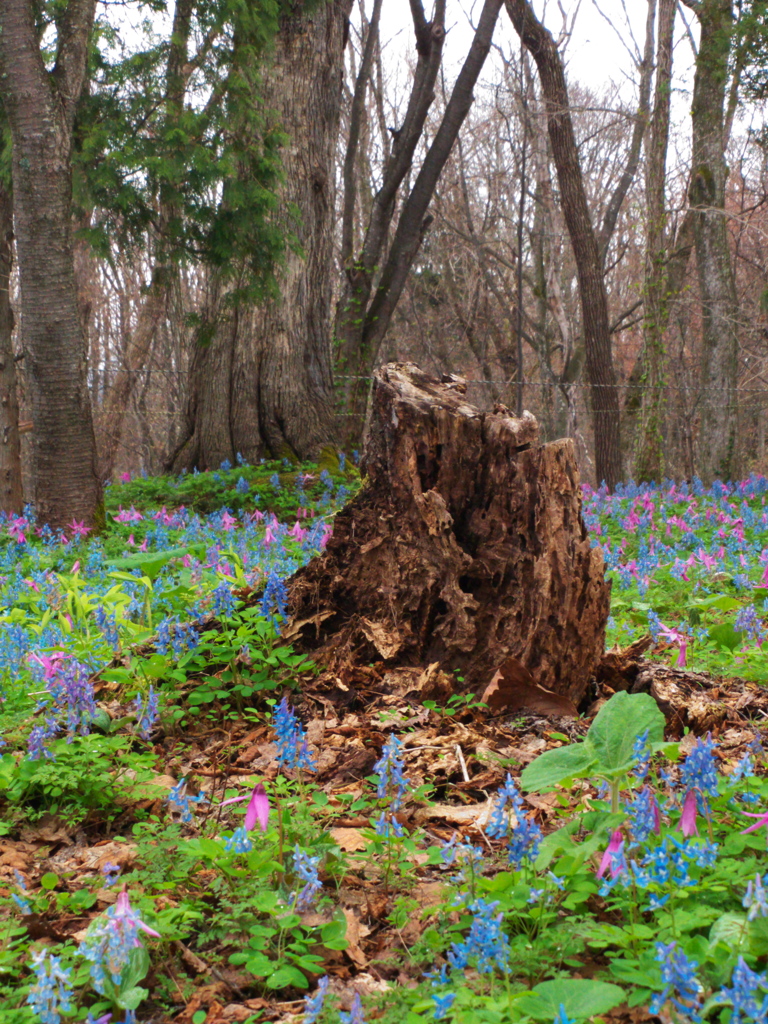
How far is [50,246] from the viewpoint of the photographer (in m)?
7.16

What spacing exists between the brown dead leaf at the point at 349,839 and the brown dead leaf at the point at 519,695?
2.87ft

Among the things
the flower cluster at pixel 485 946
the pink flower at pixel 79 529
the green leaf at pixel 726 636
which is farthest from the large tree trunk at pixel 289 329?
the flower cluster at pixel 485 946

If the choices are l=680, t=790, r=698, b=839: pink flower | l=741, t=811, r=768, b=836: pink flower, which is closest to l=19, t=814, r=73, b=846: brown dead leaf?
l=680, t=790, r=698, b=839: pink flower

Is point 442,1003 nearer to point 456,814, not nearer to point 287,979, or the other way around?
point 287,979

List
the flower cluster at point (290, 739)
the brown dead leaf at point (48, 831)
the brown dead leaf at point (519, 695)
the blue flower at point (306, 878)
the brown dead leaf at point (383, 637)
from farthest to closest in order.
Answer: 1. the brown dead leaf at point (383, 637)
2. the brown dead leaf at point (519, 695)
3. the brown dead leaf at point (48, 831)
4. the flower cluster at point (290, 739)
5. the blue flower at point (306, 878)

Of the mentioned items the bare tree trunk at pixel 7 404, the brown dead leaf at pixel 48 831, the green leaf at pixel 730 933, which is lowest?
the brown dead leaf at pixel 48 831

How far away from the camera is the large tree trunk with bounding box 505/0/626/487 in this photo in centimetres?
1285

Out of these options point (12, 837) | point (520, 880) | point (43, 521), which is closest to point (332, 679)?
point (12, 837)

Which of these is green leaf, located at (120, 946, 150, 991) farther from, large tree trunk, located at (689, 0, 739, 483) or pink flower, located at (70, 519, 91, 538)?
large tree trunk, located at (689, 0, 739, 483)

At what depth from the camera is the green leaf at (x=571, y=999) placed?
133cm

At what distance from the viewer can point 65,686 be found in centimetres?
266

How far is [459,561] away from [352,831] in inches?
49.9

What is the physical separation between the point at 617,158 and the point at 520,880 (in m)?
27.2

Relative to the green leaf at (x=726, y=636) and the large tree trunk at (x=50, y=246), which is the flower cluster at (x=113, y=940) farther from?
the large tree trunk at (x=50, y=246)
